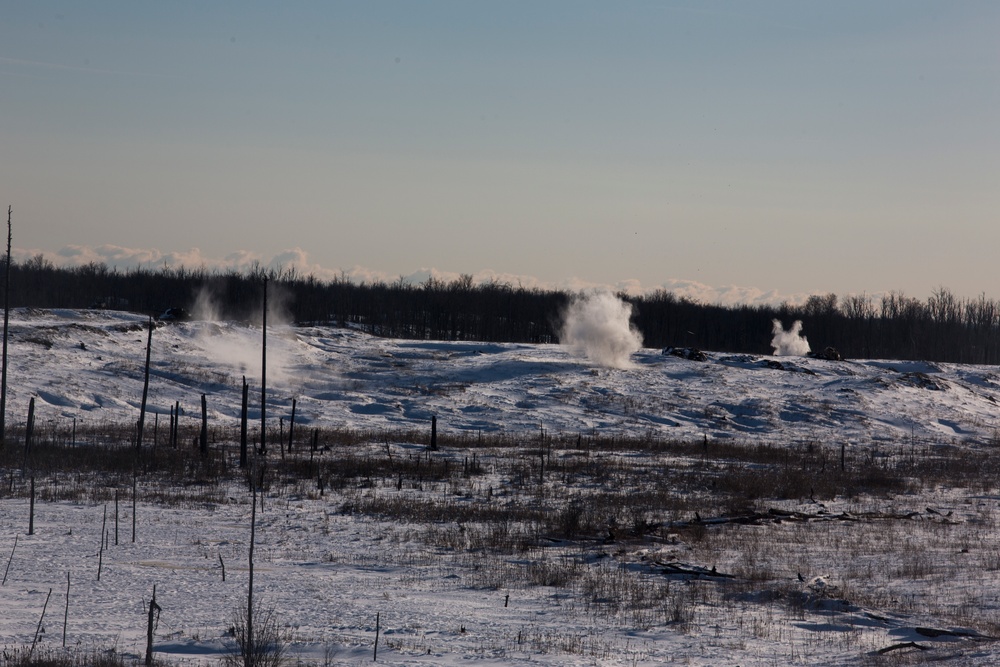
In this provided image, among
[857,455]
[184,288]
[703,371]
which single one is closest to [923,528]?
[857,455]

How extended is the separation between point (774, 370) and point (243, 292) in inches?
3369

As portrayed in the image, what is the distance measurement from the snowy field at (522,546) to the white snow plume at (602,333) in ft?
59.5

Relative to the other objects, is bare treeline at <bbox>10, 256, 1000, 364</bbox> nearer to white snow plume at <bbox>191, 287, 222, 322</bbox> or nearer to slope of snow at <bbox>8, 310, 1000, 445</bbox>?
white snow plume at <bbox>191, 287, 222, 322</bbox>

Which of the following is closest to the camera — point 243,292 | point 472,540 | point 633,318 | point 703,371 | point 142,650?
point 142,650

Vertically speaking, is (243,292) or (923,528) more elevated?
(243,292)

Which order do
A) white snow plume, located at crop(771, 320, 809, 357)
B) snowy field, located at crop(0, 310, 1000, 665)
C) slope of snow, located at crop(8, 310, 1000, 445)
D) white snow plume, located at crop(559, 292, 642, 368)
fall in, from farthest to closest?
1. white snow plume, located at crop(771, 320, 809, 357)
2. white snow plume, located at crop(559, 292, 642, 368)
3. slope of snow, located at crop(8, 310, 1000, 445)
4. snowy field, located at crop(0, 310, 1000, 665)

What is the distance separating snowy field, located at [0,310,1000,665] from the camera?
38.7 ft

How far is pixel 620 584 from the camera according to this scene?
1559 centimetres

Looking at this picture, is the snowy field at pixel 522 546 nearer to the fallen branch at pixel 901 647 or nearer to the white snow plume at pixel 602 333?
the fallen branch at pixel 901 647

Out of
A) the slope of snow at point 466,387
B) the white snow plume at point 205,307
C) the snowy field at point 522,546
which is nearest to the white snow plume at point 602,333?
the slope of snow at point 466,387

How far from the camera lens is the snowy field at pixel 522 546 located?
11797 mm

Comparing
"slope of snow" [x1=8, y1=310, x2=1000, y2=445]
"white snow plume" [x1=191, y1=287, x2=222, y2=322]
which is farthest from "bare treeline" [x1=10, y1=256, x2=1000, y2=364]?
"slope of snow" [x1=8, y1=310, x2=1000, y2=445]

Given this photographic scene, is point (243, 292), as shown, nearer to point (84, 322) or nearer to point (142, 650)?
point (84, 322)

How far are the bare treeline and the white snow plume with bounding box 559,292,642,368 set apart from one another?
2524 centimetres
